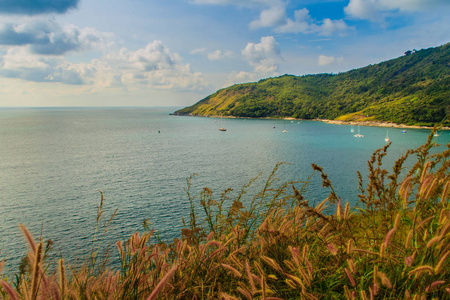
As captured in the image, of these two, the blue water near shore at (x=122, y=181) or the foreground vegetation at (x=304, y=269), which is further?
the blue water near shore at (x=122, y=181)

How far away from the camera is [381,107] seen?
A: 161 m

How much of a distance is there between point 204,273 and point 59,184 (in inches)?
1785

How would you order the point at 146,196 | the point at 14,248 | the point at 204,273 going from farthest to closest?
the point at 146,196 < the point at 14,248 < the point at 204,273

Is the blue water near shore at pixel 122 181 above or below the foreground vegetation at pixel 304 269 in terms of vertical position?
below

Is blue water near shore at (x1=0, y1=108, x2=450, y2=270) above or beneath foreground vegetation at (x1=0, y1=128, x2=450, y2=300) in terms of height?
beneath

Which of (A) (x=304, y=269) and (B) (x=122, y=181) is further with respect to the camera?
(B) (x=122, y=181)

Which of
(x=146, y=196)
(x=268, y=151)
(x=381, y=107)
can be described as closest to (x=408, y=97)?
(x=381, y=107)

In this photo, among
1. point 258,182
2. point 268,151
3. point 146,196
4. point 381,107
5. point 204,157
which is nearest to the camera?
point 146,196

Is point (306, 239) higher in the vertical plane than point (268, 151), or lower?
higher

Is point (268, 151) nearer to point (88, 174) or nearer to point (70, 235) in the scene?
point (88, 174)

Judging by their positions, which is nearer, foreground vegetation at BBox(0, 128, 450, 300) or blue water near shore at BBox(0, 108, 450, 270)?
foreground vegetation at BBox(0, 128, 450, 300)

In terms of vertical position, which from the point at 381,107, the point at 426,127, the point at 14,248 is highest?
the point at 381,107

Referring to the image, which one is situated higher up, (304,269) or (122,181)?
(304,269)

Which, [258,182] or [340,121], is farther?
[340,121]
